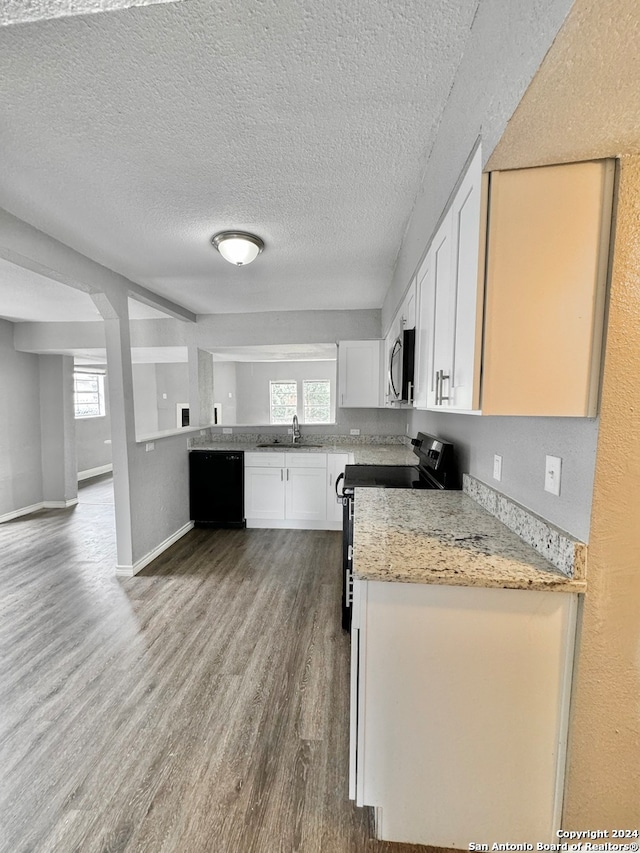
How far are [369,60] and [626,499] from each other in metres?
1.48

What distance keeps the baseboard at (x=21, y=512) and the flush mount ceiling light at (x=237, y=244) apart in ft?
15.2

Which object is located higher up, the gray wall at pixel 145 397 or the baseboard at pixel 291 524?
the gray wall at pixel 145 397

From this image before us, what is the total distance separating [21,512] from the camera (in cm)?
469

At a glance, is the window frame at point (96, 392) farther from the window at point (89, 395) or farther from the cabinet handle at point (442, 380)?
the cabinet handle at point (442, 380)

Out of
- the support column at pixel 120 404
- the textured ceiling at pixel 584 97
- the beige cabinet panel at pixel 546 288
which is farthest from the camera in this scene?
the support column at pixel 120 404

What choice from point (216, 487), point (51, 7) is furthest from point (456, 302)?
point (216, 487)

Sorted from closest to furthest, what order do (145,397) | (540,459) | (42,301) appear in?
(540,459), (42,301), (145,397)

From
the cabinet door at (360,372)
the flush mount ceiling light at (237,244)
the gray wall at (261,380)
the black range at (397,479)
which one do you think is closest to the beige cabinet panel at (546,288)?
the black range at (397,479)

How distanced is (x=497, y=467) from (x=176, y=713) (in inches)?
73.9

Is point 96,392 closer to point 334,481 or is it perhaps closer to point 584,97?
point 334,481

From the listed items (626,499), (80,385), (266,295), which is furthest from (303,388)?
(626,499)

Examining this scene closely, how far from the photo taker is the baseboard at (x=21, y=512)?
445 cm

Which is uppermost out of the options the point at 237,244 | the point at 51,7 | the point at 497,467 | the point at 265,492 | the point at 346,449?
the point at 237,244

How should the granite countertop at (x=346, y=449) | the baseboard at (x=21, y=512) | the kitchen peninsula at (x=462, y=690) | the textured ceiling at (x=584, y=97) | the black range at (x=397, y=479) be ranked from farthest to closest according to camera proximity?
the baseboard at (x=21, y=512)
the granite countertop at (x=346, y=449)
the black range at (x=397, y=479)
the kitchen peninsula at (x=462, y=690)
the textured ceiling at (x=584, y=97)
